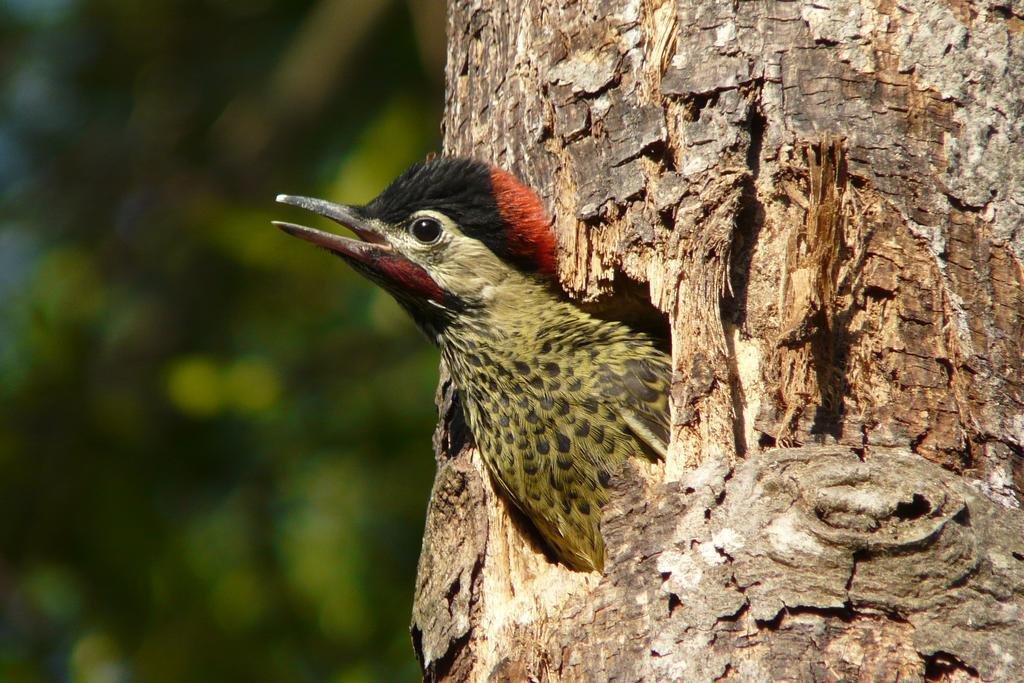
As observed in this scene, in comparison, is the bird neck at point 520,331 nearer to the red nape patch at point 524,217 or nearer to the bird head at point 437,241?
the bird head at point 437,241

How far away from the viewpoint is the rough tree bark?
253cm

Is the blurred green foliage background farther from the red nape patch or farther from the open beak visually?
the red nape patch

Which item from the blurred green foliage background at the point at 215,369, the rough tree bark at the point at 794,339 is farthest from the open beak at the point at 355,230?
the blurred green foliage background at the point at 215,369

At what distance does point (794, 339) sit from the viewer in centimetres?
288

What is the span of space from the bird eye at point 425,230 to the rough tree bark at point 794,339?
0.59m

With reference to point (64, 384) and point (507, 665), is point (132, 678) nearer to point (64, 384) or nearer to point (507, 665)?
point (64, 384)

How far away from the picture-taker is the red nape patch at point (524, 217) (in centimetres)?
359

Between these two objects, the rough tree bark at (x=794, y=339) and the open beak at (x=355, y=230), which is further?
the open beak at (x=355, y=230)

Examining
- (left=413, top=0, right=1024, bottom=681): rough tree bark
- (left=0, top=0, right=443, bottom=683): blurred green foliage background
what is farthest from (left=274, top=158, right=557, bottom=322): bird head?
(left=0, top=0, right=443, bottom=683): blurred green foliage background

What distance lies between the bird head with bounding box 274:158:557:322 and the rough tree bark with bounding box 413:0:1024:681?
0.26 meters

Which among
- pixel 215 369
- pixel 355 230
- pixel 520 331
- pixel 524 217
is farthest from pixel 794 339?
pixel 215 369

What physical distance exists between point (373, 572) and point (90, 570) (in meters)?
1.35

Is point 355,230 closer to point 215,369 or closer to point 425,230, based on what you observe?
point 425,230

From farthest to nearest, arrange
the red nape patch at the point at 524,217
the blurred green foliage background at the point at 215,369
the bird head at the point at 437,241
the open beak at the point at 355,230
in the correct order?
the blurred green foliage background at the point at 215,369 → the open beak at the point at 355,230 → the bird head at the point at 437,241 → the red nape patch at the point at 524,217
